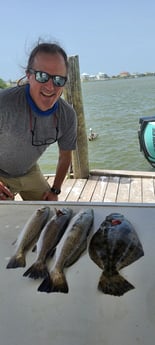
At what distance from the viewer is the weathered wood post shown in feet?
14.4

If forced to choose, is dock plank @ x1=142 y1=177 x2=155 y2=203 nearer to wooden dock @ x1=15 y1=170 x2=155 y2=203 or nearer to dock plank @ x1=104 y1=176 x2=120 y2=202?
wooden dock @ x1=15 y1=170 x2=155 y2=203

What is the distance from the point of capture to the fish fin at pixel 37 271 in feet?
3.64

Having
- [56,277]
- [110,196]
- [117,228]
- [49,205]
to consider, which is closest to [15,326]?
[56,277]

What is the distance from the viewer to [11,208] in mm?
1590

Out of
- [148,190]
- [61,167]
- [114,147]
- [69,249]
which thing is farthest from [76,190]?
[114,147]

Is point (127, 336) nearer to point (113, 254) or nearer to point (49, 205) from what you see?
point (113, 254)

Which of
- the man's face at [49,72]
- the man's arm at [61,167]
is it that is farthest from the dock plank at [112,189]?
the man's face at [49,72]

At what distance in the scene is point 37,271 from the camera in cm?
112

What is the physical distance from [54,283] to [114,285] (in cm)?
19

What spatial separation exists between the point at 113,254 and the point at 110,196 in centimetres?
287

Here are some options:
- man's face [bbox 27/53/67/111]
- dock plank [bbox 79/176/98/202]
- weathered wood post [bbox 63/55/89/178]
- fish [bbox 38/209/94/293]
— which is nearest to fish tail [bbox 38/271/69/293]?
fish [bbox 38/209/94/293]

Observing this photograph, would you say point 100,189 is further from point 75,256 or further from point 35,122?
point 75,256

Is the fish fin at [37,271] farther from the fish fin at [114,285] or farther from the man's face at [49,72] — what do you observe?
the man's face at [49,72]

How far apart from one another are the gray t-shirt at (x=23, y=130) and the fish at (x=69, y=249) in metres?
0.72
